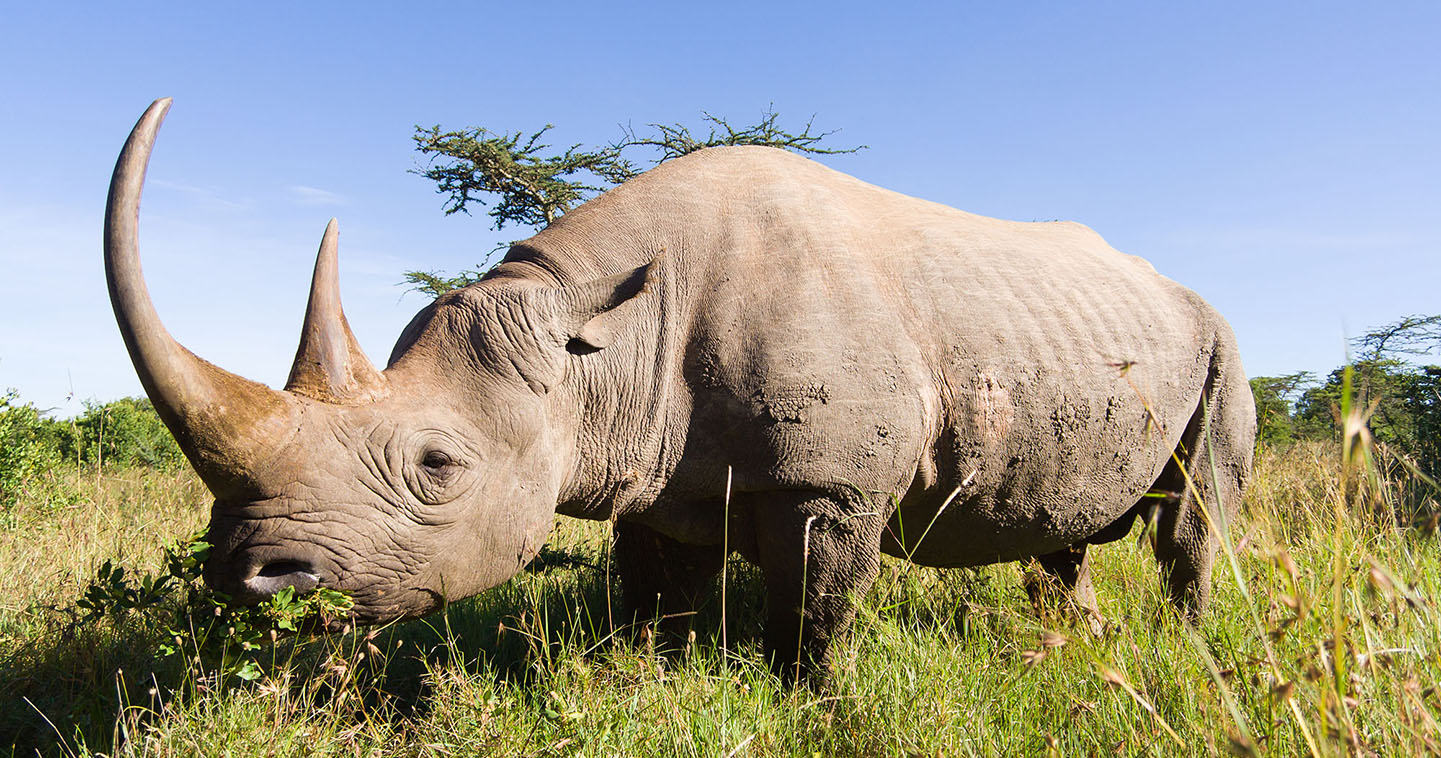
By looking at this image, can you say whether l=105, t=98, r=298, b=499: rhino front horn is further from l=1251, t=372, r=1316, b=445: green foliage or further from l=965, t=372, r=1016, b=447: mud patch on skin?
l=1251, t=372, r=1316, b=445: green foliage

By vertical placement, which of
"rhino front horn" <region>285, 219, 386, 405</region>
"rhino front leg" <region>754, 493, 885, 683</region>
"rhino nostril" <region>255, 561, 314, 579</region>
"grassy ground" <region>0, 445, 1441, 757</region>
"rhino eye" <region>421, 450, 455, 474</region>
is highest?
"rhino front horn" <region>285, 219, 386, 405</region>

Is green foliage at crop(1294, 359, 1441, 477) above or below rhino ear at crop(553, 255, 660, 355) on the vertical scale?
below

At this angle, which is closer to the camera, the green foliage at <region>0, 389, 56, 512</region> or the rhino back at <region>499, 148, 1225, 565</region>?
the rhino back at <region>499, 148, 1225, 565</region>

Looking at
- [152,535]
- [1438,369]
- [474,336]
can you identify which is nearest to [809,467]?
[474,336]

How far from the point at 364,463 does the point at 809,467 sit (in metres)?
1.44

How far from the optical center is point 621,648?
13.2 ft

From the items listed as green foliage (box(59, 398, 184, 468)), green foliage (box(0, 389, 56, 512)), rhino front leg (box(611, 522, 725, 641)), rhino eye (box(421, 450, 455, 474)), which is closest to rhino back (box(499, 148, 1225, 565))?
rhino front leg (box(611, 522, 725, 641))

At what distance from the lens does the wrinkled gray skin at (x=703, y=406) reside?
107 inches

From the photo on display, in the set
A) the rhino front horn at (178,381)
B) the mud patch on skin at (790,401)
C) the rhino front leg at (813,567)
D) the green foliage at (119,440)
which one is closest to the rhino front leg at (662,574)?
the rhino front leg at (813,567)

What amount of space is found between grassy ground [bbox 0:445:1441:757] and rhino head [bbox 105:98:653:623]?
30cm

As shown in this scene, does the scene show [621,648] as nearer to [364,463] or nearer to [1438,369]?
[364,463]

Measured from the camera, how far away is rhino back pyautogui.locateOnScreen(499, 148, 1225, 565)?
3322mm

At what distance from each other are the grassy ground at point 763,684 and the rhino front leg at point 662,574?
8.0 inches

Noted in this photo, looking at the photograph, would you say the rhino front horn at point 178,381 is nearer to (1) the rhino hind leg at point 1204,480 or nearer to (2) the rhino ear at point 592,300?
(2) the rhino ear at point 592,300
